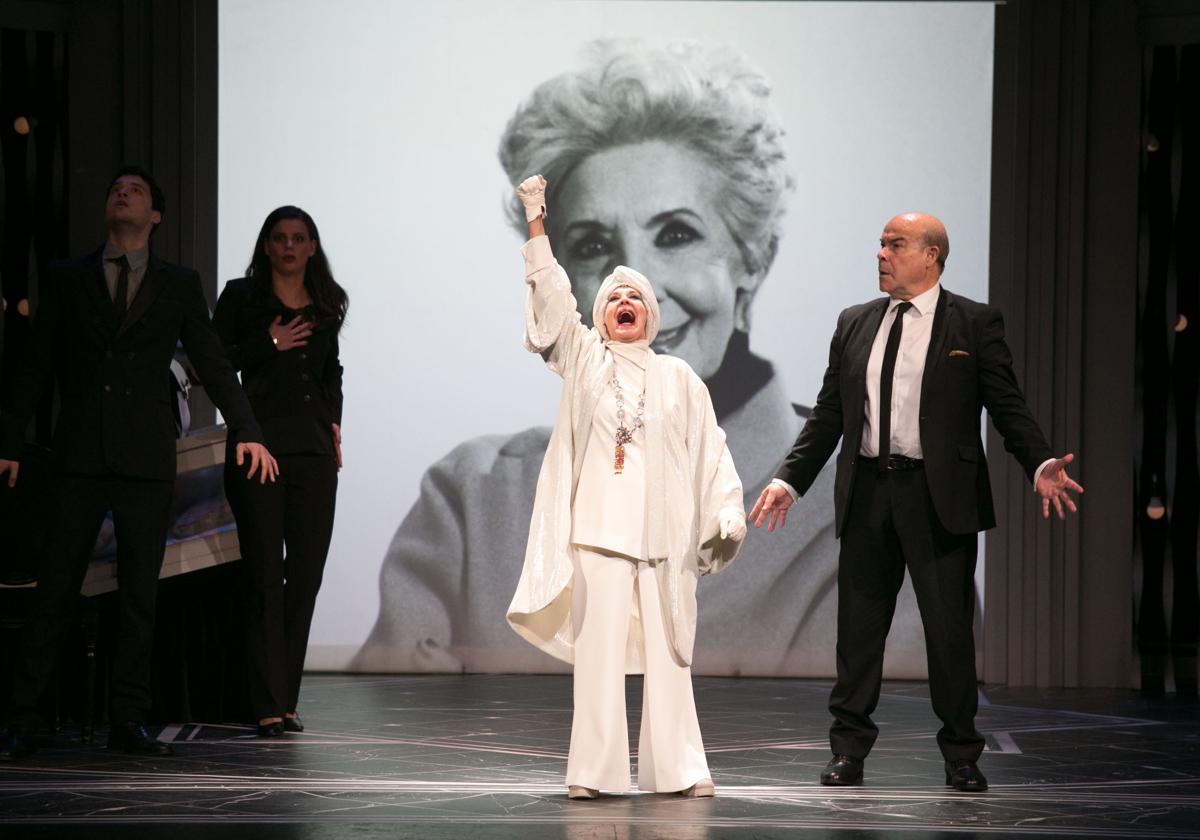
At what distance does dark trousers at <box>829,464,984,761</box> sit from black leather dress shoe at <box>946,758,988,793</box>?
2cm

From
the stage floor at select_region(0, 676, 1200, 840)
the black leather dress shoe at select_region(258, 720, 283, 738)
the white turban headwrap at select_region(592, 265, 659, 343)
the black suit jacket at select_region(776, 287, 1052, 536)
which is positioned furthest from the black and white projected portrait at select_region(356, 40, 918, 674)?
the white turban headwrap at select_region(592, 265, 659, 343)

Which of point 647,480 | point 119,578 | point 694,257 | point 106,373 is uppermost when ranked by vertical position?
point 694,257

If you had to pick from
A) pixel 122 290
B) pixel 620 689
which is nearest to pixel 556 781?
pixel 620 689

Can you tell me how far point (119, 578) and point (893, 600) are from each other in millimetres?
2215

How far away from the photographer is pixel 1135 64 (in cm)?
645

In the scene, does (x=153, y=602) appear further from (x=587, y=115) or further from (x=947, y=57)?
(x=947, y=57)

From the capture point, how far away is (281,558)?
4.80 meters

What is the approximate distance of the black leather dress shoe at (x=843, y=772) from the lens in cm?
385

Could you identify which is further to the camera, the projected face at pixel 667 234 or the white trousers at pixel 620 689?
the projected face at pixel 667 234

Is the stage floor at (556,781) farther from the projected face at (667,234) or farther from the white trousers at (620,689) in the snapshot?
the projected face at (667,234)

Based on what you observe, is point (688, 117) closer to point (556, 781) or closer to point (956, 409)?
point (956, 409)

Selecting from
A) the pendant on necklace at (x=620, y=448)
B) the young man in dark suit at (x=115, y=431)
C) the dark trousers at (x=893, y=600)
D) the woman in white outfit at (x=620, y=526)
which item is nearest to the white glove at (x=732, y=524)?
the woman in white outfit at (x=620, y=526)

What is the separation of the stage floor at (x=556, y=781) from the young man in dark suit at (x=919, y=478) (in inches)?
9.5

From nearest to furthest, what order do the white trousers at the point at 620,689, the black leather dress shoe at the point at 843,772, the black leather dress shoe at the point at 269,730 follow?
the white trousers at the point at 620,689
the black leather dress shoe at the point at 843,772
the black leather dress shoe at the point at 269,730
